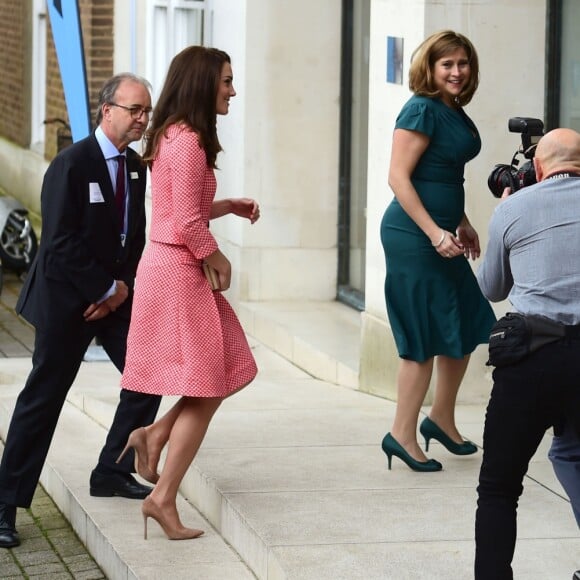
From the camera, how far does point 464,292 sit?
21.2 feet

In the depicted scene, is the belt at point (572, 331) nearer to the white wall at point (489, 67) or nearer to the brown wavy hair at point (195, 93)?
the brown wavy hair at point (195, 93)

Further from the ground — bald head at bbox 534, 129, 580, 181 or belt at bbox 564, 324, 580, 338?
bald head at bbox 534, 129, 580, 181

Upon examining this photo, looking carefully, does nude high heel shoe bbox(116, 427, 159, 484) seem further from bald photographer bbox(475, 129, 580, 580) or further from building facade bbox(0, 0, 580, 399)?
building facade bbox(0, 0, 580, 399)

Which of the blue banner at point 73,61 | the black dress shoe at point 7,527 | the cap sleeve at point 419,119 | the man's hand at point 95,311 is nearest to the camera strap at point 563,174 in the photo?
the cap sleeve at point 419,119

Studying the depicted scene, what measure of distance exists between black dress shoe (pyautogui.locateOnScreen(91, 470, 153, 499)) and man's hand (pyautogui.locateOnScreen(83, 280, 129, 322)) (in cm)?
76

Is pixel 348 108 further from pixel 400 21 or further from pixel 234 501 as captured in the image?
pixel 234 501

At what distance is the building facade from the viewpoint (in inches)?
302

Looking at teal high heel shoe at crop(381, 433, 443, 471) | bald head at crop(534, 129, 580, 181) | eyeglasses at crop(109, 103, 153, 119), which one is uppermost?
eyeglasses at crop(109, 103, 153, 119)

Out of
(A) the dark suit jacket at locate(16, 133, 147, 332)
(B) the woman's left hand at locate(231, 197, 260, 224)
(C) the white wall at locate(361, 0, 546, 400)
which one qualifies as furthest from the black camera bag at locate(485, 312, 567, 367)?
(C) the white wall at locate(361, 0, 546, 400)

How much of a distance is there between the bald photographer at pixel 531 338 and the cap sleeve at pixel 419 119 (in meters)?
1.55

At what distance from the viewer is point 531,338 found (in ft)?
14.8

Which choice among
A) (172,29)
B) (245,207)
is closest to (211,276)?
(245,207)

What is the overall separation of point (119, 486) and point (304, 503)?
0.92 meters

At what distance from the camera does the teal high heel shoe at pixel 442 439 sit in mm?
6613
